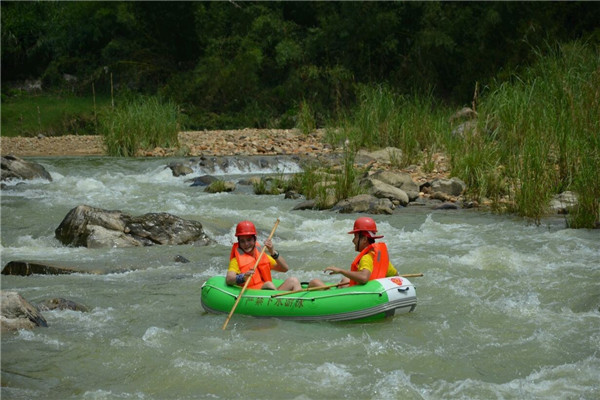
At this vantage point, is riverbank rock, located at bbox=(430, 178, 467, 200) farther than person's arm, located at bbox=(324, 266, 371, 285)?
Yes

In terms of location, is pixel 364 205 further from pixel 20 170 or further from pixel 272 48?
pixel 272 48

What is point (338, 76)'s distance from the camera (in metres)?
22.8

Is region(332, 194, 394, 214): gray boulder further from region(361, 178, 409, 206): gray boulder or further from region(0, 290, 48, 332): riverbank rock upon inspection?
region(0, 290, 48, 332): riverbank rock

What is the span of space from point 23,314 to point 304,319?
71.2 inches

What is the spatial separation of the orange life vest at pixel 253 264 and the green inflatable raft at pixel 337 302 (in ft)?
0.78

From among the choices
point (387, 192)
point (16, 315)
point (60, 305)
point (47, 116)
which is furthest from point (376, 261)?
point (47, 116)

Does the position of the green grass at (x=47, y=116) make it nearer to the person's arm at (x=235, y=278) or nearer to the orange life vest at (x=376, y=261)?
the person's arm at (x=235, y=278)

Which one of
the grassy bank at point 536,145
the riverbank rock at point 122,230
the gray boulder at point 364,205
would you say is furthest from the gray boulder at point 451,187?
the riverbank rock at point 122,230

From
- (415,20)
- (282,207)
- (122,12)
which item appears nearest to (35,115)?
(122,12)

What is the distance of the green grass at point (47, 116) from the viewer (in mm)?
22578

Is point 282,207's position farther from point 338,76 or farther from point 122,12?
point 122,12

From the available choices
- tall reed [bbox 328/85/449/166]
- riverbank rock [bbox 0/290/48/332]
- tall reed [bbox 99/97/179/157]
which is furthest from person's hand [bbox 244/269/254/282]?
tall reed [bbox 99/97/179/157]

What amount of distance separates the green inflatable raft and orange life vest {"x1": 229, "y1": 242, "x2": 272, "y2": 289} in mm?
238

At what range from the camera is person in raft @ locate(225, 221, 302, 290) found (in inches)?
231
